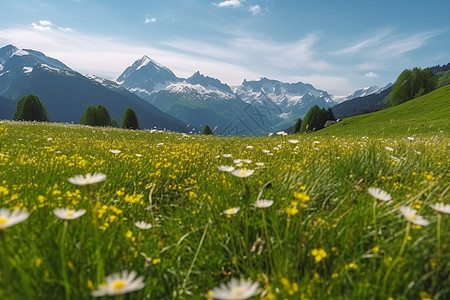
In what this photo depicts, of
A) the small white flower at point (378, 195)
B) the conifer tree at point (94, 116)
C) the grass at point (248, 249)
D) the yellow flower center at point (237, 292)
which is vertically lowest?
the conifer tree at point (94, 116)

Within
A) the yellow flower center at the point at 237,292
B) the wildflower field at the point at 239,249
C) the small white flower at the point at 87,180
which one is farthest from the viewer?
the small white flower at the point at 87,180

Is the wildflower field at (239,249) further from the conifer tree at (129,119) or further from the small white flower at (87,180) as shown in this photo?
the conifer tree at (129,119)

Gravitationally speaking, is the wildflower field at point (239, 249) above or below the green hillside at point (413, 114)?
below

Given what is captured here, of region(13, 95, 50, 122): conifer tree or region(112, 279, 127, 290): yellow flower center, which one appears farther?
region(13, 95, 50, 122): conifer tree

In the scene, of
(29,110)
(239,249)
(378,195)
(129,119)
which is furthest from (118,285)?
(29,110)

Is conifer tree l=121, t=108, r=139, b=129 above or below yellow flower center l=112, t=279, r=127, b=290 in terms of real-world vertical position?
below

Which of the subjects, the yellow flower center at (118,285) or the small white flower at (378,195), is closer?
the yellow flower center at (118,285)

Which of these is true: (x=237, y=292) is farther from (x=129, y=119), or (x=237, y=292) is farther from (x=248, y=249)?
(x=129, y=119)

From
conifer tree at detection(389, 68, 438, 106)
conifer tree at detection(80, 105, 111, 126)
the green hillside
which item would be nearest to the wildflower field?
the green hillside

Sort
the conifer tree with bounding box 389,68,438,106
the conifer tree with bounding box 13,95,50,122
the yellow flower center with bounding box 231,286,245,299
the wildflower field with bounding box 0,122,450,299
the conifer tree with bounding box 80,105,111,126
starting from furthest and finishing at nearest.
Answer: the conifer tree with bounding box 389,68,438,106 < the conifer tree with bounding box 80,105,111,126 < the conifer tree with bounding box 13,95,50,122 < the wildflower field with bounding box 0,122,450,299 < the yellow flower center with bounding box 231,286,245,299

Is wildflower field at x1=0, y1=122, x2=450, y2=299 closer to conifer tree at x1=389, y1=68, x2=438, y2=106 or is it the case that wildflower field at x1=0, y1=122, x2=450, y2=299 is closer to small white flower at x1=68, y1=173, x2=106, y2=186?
small white flower at x1=68, y1=173, x2=106, y2=186

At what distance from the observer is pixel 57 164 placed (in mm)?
5488

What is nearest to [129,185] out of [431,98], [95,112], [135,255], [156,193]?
[156,193]

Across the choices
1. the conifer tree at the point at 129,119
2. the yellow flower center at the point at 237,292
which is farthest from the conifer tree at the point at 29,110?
the yellow flower center at the point at 237,292
